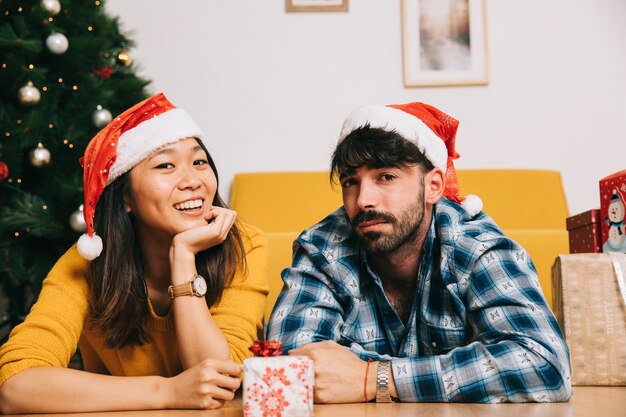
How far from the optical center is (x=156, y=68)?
3393 millimetres

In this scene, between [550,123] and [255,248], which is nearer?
[255,248]

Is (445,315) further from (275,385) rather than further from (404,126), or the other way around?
(275,385)

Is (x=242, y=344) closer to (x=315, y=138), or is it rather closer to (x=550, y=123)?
(x=315, y=138)

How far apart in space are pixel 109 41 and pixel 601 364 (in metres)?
2.23

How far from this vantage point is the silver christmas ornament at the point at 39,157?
2600 mm

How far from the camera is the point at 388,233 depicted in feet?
5.12

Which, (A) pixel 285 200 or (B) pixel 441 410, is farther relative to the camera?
(A) pixel 285 200

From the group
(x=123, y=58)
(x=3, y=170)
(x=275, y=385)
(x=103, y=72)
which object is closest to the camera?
(x=275, y=385)

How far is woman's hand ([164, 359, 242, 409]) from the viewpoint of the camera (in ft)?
4.02

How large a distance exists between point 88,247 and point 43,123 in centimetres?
124

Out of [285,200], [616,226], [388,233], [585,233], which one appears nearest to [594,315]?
[616,226]

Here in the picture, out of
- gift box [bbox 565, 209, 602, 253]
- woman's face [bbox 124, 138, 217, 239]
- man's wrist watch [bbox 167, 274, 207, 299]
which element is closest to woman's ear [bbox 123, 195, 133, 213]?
woman's face [bbox 124, 138, 217, 239]

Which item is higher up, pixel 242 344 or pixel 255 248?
pixel 255 248

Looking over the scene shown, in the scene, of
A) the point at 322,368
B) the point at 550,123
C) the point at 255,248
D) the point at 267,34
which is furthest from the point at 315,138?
the point at 322,368
